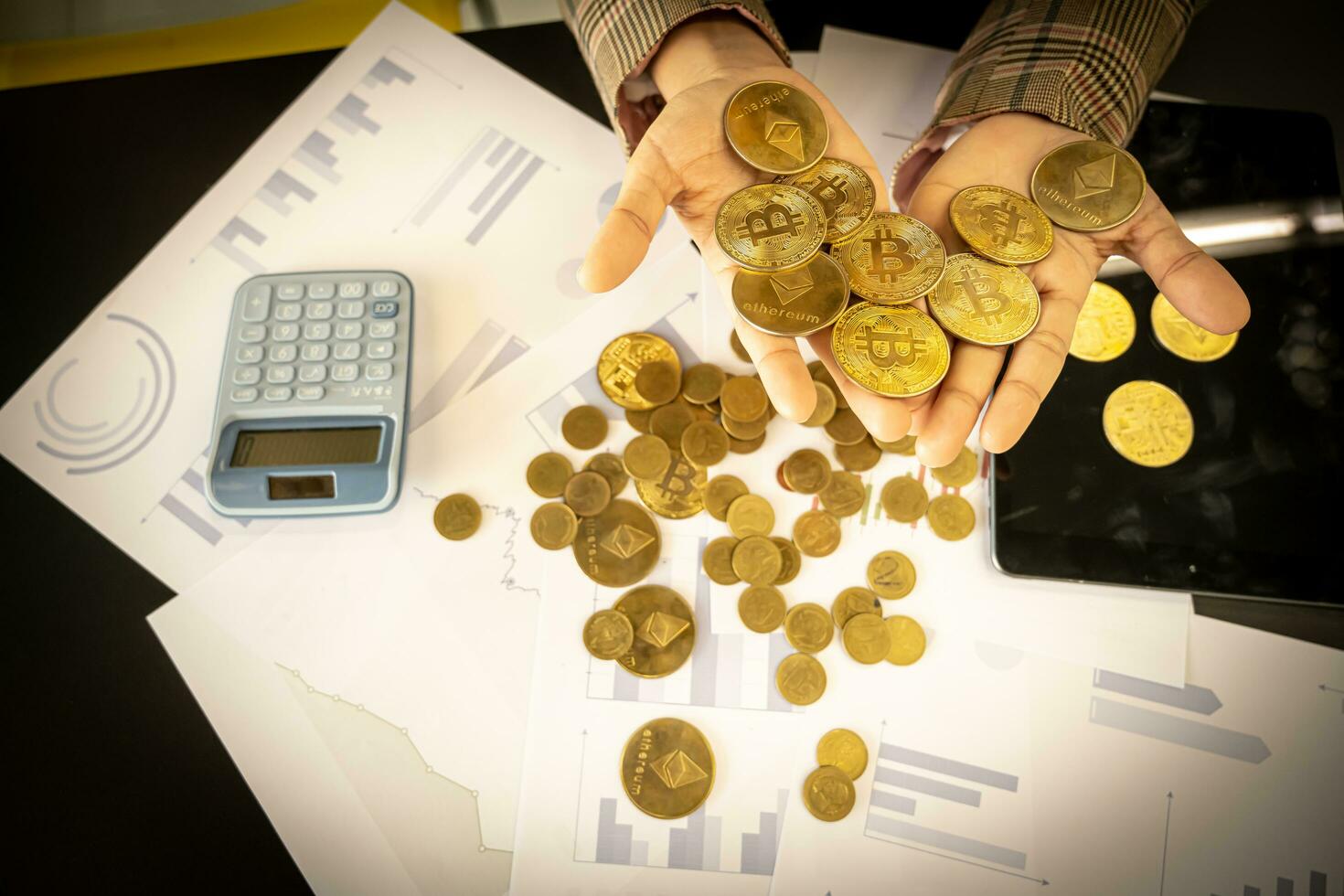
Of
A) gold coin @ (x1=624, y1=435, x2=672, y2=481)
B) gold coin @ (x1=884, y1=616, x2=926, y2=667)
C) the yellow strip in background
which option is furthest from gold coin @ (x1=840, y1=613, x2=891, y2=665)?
the yellow strip in background

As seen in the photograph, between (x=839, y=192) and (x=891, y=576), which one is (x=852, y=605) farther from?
(x=839, y=192)

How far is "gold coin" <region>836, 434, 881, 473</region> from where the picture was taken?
3.47ft

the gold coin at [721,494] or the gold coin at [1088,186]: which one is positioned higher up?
the gold coin at [1088,186]

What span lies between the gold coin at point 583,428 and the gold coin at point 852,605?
0.39m

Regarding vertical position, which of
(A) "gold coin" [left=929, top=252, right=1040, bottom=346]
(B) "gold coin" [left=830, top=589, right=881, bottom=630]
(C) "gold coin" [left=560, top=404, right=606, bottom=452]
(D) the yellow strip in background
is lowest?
(B) "gold coin" [left=830, top=589, right=881, bottom=630]

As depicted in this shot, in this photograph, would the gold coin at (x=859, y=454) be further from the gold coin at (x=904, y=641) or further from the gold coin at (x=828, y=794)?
the gold coin at (x=828, y=794)

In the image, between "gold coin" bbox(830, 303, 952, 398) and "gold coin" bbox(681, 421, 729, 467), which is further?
"gold coin" bbox(681, 421, 729, 467)

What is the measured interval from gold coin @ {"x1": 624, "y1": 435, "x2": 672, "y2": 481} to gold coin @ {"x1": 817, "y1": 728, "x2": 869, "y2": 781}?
396 mm

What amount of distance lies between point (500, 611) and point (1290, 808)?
1032 millimetres

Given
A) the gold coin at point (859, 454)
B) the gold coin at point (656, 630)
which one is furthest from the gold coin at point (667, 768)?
the gold coin at point (859, 454)

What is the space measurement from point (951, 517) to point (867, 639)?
20 cm

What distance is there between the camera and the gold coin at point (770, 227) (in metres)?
0.89

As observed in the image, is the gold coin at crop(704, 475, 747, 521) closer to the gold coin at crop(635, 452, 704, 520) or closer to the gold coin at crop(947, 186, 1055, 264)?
the gold coin at crop(635, 452, 704, 520)

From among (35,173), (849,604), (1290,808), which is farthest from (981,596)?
(35,173)
